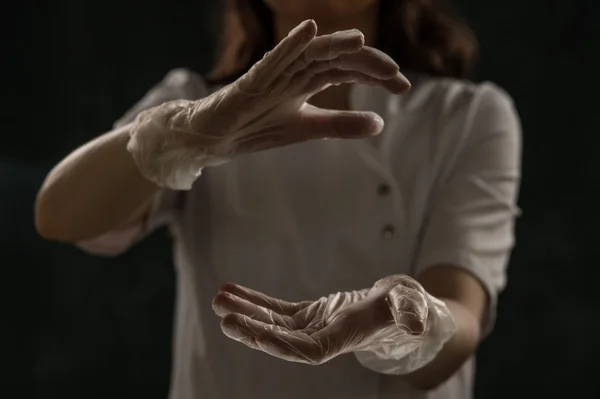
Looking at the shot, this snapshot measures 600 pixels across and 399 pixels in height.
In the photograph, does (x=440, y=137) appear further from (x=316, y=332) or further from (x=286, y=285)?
(x=316, y=332)

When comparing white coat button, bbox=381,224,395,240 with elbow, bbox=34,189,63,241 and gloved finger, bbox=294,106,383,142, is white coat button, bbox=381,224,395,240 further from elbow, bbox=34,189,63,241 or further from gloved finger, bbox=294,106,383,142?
elbow, bbox=34,189,63,241

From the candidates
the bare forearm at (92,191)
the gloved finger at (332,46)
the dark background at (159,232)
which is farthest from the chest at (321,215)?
the dark background at (159,232)

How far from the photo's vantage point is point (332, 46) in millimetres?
604

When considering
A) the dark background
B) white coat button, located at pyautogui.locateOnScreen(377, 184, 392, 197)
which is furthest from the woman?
the dark background

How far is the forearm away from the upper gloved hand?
106 mm

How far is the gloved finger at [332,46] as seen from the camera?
599 millimetres

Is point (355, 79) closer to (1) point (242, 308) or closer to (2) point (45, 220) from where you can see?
(1) point (242, 308)

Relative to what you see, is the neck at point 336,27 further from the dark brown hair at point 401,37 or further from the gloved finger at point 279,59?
the gloved finger at point 279,59

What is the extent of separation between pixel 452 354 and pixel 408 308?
0.20 metres

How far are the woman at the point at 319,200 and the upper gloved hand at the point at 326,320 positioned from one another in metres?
0.02

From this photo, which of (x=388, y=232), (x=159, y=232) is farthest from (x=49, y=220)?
(x=159, y=232)

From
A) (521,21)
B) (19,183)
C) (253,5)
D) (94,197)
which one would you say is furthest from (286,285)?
(521,21)

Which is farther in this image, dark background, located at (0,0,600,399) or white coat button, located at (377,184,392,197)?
dark background, located at (0,0,600,399)

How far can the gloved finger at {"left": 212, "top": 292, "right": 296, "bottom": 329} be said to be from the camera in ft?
1.99
